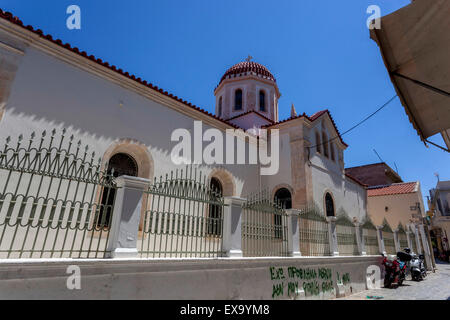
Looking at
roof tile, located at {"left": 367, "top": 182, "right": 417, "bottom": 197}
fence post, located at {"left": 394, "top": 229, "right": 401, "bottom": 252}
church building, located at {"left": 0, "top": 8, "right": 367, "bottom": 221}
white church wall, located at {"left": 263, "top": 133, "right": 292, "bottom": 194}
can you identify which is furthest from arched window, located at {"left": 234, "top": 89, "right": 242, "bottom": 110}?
roof tile, located at {"left": 367, "top": 182, "right": 417, "bottom": 197}

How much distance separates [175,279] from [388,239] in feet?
36.2

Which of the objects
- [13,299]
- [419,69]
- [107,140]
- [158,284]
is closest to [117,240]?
[158,284]

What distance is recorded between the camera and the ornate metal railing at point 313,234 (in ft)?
23.6

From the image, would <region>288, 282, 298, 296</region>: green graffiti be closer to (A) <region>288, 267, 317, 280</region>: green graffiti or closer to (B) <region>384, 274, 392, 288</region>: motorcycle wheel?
(A) <region>288, 267, 317, 280</region>: green graffiti

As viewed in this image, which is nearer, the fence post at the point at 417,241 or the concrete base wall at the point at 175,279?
the concrete base wall at the point at 175,279

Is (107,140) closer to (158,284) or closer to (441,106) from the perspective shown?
(158,284)

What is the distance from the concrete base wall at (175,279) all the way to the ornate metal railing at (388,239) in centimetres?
532

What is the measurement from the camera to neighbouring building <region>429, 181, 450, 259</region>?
24661 millimetres

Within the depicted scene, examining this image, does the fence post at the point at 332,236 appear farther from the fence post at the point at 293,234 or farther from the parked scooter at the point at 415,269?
the parked scooter at the point at 415,269

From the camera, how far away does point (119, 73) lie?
758 centimetres

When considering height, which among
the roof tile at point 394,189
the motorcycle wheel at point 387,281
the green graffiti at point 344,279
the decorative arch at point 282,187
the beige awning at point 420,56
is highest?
the roof tile at point 394,189

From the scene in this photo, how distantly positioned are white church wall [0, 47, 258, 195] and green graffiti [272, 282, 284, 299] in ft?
14.7

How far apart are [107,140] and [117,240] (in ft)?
12.7

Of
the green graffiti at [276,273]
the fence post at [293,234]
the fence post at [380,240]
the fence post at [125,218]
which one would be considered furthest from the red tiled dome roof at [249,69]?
the fence post at [125,218]
